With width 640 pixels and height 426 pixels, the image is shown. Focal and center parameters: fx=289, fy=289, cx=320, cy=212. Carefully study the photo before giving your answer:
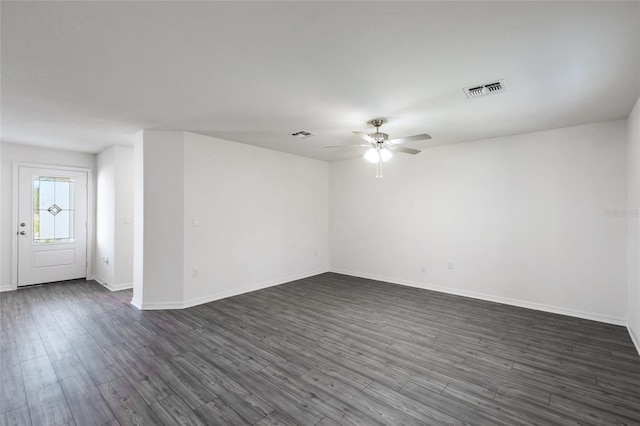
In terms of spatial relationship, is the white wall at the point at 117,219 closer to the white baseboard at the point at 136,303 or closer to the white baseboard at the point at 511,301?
the white baseboard at the point at 136,303

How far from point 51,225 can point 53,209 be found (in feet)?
0.99

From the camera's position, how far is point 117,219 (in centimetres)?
513

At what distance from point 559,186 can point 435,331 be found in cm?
269

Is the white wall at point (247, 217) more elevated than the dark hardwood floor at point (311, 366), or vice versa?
the white wall at point (247, 217)

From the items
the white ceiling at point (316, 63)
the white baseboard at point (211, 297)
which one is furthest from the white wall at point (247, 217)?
the white ceiling at point (316, 63)

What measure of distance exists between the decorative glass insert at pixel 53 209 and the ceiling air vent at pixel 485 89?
274 inches

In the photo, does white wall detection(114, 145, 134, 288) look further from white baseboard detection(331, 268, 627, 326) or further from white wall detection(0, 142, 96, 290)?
white baseboard detection(331, 268, 627, 326)

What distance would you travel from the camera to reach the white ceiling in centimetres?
167

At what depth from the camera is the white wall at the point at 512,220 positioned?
3.71 m

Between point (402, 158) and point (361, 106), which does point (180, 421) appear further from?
point (402, 158)

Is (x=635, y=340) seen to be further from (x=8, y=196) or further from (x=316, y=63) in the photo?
(x=8, y=196)

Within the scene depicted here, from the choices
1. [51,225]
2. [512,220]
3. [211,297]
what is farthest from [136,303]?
[512,220]

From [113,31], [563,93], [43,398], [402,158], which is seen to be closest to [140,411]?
[43,398]

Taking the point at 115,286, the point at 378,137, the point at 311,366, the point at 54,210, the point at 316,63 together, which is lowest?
the point at 311,366
